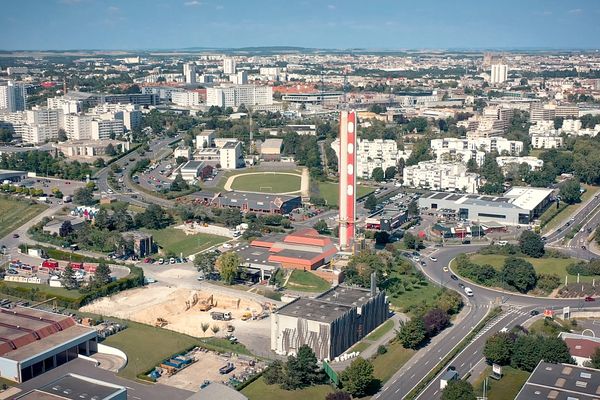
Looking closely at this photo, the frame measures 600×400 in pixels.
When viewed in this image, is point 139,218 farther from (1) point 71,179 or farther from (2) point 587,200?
(2) point 587,200

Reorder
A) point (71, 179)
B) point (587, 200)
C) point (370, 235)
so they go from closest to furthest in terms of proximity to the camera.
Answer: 1. point (370, 235)
2. point (587, 200)
3. point (71, 179)

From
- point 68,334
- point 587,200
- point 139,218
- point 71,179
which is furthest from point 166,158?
point 68,334

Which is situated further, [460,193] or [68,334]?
[460,193]

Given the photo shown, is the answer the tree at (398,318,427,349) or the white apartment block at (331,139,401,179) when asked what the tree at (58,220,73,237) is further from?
the white apartment block at (331,139,401,179)

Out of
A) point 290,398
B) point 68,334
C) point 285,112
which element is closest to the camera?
point 290,398

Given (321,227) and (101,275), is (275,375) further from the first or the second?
(321,227)

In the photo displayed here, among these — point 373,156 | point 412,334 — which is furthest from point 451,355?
point 373,156
